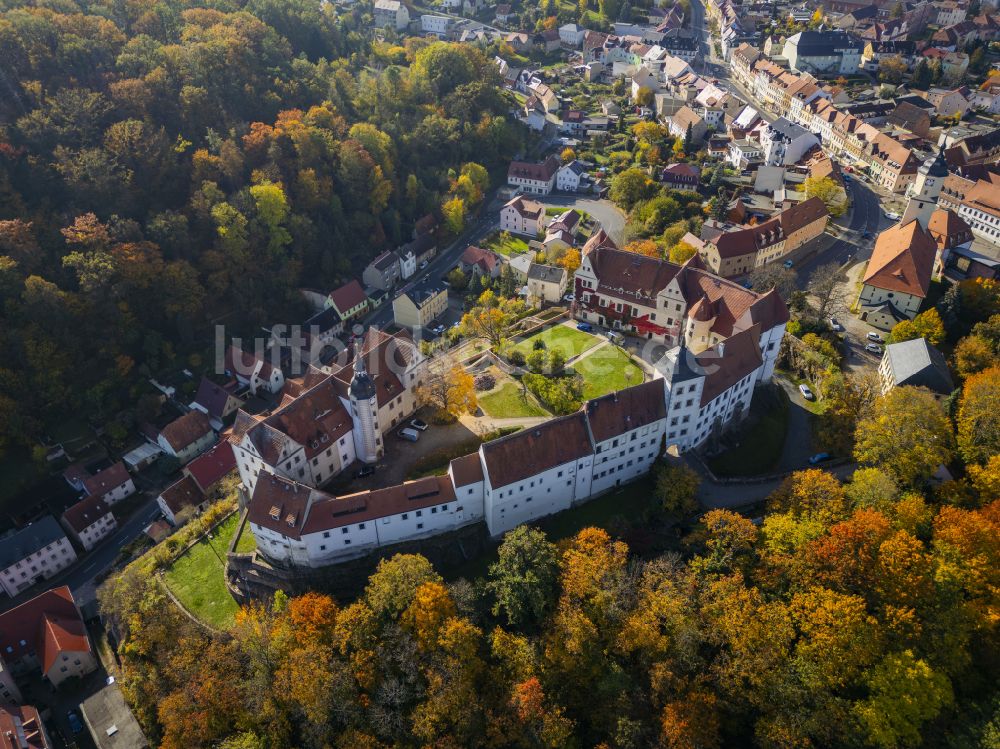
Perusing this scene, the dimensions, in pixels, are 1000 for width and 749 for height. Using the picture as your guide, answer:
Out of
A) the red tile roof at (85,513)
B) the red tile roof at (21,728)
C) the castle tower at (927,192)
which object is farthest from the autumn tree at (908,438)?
the red tile roof at (85,513)

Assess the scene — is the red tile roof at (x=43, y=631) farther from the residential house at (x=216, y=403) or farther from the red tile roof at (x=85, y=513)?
the residential house at (x=216, y=403)

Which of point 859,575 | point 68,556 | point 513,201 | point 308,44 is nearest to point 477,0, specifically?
point 308,44

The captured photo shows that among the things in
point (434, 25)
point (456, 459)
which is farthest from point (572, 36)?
point (456, 459)

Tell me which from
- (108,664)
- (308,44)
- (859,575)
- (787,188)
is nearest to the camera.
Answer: (859,575)

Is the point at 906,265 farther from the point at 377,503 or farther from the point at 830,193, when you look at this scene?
the point at 377,503

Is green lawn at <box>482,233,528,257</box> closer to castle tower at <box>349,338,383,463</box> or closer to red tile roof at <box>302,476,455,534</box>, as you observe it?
castle tower at <box>349,338,383,463</box>

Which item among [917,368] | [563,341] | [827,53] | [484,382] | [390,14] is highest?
[390,14]

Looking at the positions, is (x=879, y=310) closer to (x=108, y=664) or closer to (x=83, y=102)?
(x=108, y=664)
